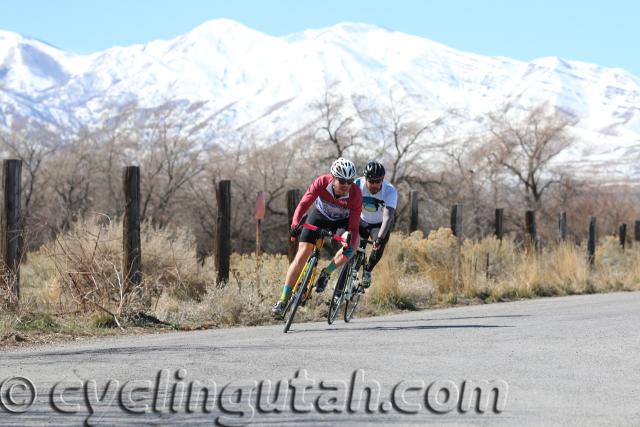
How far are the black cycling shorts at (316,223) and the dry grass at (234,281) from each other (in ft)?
7.35

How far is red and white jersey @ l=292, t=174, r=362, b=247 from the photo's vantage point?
39.2 feet

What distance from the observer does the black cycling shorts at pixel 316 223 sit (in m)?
12.2

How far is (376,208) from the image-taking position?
13320 millimetres

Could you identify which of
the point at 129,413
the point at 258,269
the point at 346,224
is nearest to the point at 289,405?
the point at 129,413

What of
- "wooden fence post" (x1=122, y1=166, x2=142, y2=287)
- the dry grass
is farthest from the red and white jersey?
"wooden fence post" (x1=122, y1=166, x2=142, y2=287)

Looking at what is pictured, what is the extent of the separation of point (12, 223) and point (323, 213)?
14.0 feet

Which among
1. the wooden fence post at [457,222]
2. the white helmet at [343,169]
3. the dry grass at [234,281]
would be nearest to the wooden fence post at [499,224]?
the dry grass at [234,281]

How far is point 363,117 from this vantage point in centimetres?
5228

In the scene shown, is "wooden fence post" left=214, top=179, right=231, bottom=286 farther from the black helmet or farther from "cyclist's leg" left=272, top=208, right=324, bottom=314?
Answer: "cyclist's leg" left=272, top=208, right=324, bottom=314

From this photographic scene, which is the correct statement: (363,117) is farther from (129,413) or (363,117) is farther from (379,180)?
(129,413)

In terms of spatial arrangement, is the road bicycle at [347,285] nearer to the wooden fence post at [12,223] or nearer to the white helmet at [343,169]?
the white helmet at [343,169]

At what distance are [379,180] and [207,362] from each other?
15.6 ft

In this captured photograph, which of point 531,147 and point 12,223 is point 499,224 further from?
point 531,147

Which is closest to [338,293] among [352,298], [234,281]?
[352,298]
